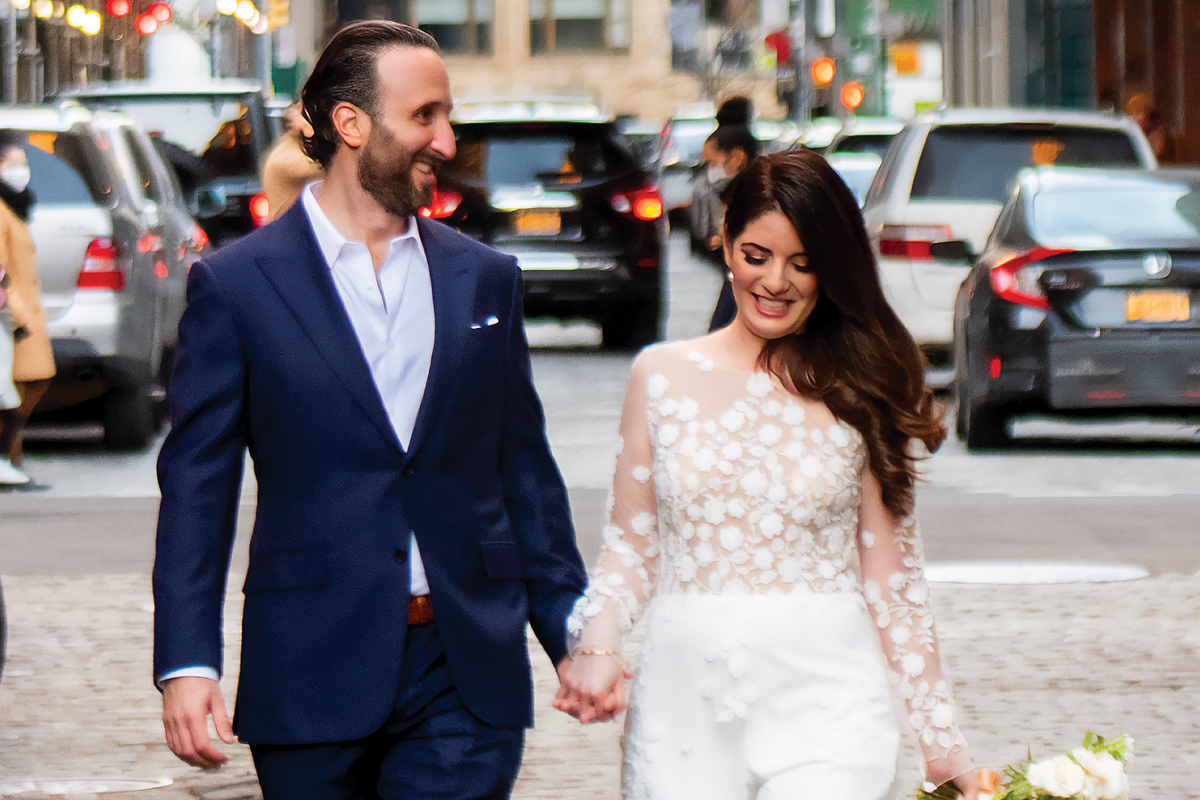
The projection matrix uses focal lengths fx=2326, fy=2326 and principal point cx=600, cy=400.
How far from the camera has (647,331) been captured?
18016 millimetres

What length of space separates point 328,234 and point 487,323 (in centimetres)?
28

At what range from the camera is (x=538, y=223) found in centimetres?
1698

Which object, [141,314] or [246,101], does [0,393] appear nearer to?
Result: [141,314]

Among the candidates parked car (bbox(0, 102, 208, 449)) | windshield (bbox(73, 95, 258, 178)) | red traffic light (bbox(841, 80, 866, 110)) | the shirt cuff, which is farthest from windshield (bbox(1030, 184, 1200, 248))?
red traffic light (bbox(841, 80, 866, 110))

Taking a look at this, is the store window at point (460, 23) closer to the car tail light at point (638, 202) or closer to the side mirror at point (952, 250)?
the car tail light at point (638, 202)

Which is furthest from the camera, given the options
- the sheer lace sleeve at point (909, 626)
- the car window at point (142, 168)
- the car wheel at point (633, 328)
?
the car wheel at point (633, 328)

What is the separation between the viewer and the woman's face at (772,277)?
3561 millimetres

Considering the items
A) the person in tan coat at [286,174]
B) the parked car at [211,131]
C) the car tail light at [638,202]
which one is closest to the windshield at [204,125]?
the parked car at [211,131]

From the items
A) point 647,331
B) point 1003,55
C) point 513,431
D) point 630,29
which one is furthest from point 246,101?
point 630,29

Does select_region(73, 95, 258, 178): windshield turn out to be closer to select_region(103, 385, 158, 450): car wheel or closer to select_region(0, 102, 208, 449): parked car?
select_region(0, 102, 208, 449): parked car

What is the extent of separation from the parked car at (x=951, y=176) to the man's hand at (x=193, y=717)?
11.1 meters

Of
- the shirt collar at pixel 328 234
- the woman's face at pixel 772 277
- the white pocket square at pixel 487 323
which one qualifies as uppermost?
the shirt collar at pixel 328 234

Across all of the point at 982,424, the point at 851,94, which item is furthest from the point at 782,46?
the point at 982,424

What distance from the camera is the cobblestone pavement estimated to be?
6039mm
